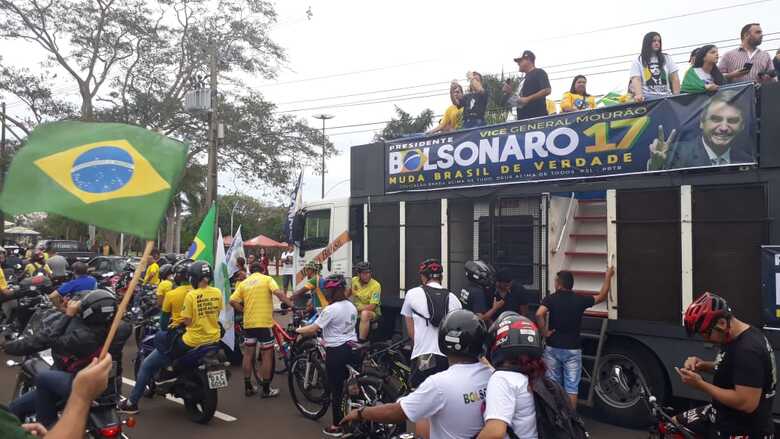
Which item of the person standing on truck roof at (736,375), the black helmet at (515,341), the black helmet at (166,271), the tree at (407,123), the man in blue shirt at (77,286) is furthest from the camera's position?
the tree at (407,123)

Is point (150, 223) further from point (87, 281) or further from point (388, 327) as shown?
point (388, 327)

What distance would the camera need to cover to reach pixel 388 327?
9.79 meters

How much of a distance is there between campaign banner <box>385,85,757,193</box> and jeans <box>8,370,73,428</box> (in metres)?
5.60

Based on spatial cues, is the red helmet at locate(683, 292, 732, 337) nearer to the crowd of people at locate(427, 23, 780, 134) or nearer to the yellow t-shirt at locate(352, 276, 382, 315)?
the crowd of people at locate(427, 23, 780, 134)

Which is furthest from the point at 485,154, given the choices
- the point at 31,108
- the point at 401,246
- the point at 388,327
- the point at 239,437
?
the point at 31,108

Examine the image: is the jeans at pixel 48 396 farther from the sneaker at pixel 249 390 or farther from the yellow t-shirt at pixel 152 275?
the yellow t-shirt at pixel 152 275

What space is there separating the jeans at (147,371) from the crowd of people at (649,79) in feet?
16.9

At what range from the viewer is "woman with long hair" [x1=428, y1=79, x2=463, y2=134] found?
9859 millimetres

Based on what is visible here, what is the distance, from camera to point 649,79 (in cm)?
784

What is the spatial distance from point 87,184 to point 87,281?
20.7 feet

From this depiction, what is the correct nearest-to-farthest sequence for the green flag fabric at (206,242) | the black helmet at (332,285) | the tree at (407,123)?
the black helmet at (332,285), the green flag fabric at (206,242), the tree at (407,123)

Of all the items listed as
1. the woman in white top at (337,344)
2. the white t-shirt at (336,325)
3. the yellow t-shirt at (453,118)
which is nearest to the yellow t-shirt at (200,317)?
the woman in white top at (337,344)

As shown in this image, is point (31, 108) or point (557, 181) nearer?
→ point (557, 181)

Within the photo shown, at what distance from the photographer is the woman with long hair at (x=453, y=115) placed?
9.86 metres
